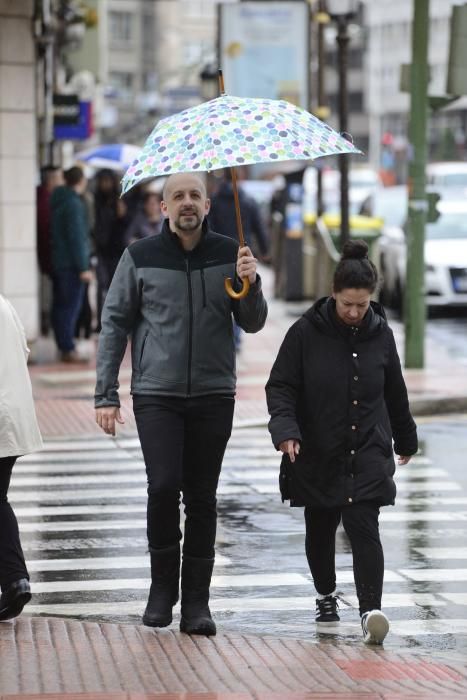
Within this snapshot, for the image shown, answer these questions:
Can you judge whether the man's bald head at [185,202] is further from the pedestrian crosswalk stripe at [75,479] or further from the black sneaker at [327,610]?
the pedestrian crosswalk stripe at [75,479]

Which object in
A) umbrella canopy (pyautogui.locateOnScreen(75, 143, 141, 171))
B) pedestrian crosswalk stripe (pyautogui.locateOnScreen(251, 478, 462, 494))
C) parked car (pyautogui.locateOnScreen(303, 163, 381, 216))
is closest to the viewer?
pedestrian crosswalk stripe (pyautogui.locateOnScreen(251, 478, 462, 494))

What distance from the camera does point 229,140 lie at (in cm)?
718

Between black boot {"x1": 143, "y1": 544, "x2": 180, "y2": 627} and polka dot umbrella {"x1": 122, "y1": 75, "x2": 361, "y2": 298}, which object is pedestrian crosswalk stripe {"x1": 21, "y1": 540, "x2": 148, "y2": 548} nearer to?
black boot {"x1": 143, "y1": 544, "x2": 180, "y2": 627}

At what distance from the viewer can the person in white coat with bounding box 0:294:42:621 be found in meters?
7.48

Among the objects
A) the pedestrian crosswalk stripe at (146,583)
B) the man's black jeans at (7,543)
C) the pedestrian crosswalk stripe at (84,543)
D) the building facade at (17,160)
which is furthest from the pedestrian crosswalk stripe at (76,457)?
the building facade at (17,160)

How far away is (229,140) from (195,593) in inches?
69.5

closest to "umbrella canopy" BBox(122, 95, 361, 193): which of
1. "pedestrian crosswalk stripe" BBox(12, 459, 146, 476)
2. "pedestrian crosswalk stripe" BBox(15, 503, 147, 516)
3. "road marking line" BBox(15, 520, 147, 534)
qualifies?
"road marking line" BBox(15, 520, 147, 534)

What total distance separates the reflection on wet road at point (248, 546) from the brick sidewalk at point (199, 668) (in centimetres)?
54

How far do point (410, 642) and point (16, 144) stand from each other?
12872 mm

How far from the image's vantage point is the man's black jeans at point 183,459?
7.30m

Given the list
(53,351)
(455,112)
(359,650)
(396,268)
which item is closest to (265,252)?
(53,351)

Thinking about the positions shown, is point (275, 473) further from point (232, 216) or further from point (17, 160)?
point (17, 160)

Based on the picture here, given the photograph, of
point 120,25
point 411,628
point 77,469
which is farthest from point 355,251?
point 120,25

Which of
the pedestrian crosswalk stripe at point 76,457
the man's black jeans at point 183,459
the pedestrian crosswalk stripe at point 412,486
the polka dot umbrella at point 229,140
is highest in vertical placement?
the polka dot umbrella at point 229,140
